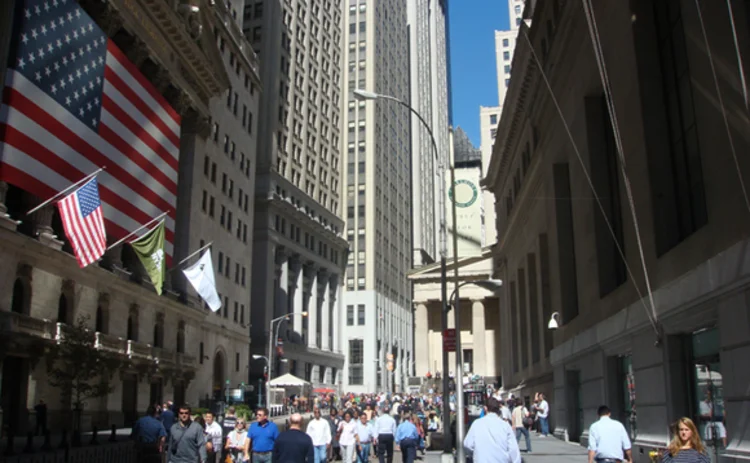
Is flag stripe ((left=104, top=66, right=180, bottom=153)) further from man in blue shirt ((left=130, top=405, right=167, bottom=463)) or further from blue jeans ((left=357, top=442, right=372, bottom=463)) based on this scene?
blue jeans ((left=357, top=442, right=372, bottom=463))

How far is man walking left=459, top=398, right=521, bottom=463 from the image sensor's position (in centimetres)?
1028

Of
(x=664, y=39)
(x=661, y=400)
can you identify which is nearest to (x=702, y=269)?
(x=661, y=400)

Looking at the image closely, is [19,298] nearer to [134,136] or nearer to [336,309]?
[134,136]

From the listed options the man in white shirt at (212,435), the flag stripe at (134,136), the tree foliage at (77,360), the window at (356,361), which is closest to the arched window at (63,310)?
the tree foliage at (77,360)

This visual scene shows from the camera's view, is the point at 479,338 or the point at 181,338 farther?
the point at 479,338

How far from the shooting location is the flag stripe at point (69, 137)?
26781 millimetres

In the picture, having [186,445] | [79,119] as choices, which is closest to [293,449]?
[186,445]

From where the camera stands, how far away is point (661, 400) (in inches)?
622

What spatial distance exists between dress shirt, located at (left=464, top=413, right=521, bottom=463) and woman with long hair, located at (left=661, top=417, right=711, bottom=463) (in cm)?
272

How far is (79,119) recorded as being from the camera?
2995 cm

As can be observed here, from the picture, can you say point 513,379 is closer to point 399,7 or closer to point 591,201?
point 591,201

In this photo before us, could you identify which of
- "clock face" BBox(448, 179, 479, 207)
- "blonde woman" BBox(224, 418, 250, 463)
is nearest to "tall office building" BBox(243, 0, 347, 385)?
"clock face" BBox(448, 179, 479, 207)

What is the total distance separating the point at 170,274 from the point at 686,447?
44301 millimetres

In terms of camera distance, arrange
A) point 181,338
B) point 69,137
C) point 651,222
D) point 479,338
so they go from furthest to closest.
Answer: point 479,338 → point 181,338 → point 69,137 → point 651,222
